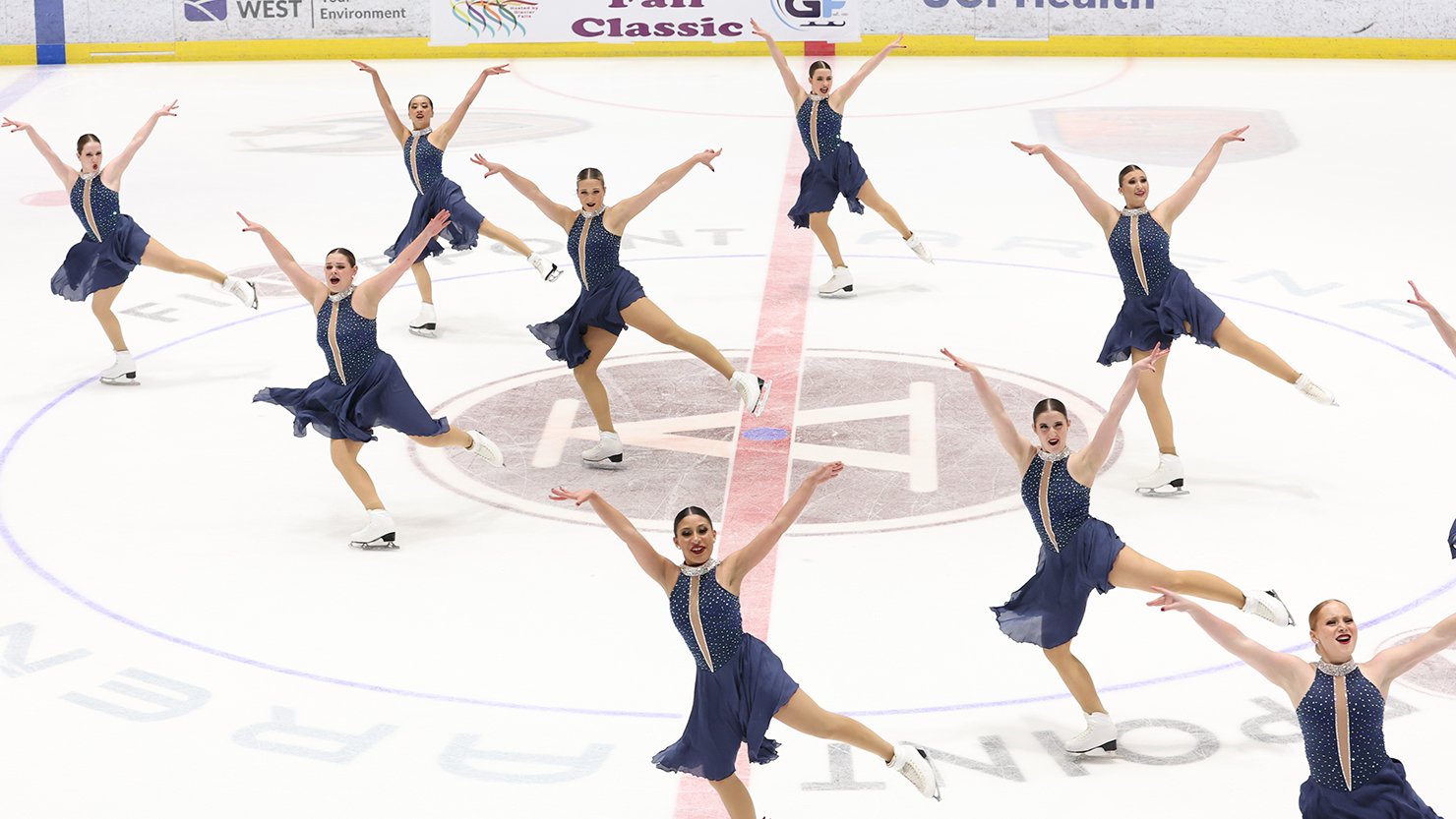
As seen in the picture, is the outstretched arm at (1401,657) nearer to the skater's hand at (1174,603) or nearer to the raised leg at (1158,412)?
the skater's hand at (1174,603)

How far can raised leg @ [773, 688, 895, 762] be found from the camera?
262 inches

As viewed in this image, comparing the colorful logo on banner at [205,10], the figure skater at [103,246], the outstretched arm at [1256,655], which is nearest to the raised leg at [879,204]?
the figure skater at [103,246]

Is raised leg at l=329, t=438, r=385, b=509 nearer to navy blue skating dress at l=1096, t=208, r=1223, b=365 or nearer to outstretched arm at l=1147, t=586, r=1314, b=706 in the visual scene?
navy blue skating dress at l=1096, t=208, r=1223, b=365

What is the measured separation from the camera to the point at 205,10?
24.9 m

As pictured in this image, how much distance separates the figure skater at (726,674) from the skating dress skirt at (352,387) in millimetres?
3225

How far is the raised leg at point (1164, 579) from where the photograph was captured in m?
7.55

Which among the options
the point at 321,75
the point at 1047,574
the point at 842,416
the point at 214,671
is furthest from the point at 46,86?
the point at 1047,574

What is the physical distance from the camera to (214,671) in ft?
27.2

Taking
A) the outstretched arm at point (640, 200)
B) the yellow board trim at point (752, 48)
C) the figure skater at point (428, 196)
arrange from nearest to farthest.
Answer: the outstretched arm at point (640, 200) → the figure skater at point (428, 196) → the yellow board trim at point (752, 48)

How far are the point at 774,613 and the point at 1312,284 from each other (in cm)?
735

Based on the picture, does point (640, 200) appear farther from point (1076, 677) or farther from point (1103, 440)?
point (1076, 677)

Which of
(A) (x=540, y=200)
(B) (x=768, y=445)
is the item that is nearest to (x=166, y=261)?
(A) (x=540, y=200)

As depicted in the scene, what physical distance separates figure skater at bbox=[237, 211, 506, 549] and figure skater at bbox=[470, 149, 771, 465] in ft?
3.79

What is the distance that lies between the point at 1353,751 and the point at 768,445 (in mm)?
5420
